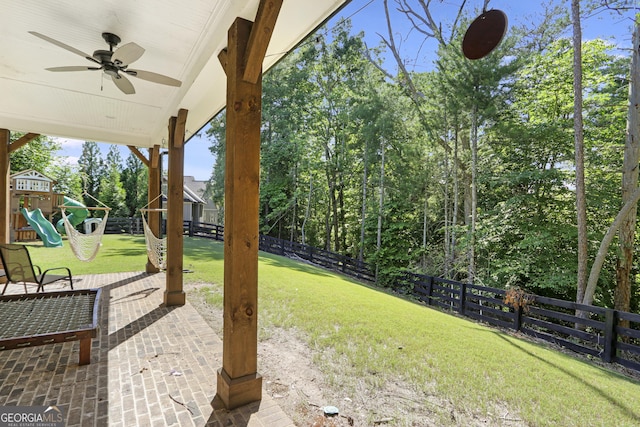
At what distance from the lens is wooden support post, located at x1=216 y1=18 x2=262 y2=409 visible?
2039mm

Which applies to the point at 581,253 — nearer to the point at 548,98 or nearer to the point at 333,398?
the point at 548,98

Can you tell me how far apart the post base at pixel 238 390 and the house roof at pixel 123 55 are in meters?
2.55

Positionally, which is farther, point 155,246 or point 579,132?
point 579,132

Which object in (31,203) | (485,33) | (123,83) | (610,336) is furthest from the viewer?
(31,203)

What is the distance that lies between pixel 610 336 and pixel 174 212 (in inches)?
282

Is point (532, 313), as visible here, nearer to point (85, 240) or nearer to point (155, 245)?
point (155, 245)

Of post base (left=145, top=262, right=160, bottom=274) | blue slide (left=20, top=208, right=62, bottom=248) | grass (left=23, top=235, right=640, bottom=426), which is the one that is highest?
blue slide (left=20, top=208, right=62, bottom=248)

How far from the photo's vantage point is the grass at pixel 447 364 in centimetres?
254

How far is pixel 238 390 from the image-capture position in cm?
211

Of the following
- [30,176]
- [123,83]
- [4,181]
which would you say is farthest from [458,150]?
[30,176]

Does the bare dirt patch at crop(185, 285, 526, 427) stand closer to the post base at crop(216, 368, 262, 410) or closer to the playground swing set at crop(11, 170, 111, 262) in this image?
the post base at crop(216, 368, 262, 410)

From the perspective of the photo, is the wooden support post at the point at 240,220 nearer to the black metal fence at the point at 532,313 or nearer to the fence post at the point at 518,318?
the black metal fence at the point at 532,313

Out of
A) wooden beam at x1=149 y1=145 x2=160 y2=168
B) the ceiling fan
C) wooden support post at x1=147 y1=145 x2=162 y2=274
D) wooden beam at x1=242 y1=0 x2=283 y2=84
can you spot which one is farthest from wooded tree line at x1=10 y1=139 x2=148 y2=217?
wooden beam at x1=242 y1=0 x2=283 y2=84

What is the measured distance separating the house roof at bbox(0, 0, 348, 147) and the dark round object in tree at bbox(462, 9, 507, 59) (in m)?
1.17
